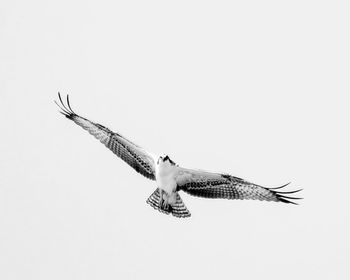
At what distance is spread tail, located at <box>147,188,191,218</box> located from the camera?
63.1 ft

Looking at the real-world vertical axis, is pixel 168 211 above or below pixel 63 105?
below

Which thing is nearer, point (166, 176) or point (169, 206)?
point (166, 176)

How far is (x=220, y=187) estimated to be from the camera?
744 inches

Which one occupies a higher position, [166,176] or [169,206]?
[166,176]

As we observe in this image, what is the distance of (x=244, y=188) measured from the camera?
61.3 feet

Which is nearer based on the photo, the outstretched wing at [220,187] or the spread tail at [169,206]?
the outstretched wing at [220,187]

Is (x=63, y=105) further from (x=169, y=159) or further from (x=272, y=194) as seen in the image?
(x=272, y=194)

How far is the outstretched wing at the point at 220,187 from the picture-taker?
60.4 ft

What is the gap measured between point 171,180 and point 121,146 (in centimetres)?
131

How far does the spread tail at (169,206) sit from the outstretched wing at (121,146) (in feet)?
1.22

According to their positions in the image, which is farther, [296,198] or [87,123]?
[87,123]

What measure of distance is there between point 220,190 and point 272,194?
106cm

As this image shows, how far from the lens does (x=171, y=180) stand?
1892cm

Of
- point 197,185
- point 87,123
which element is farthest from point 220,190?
point 87,123
